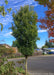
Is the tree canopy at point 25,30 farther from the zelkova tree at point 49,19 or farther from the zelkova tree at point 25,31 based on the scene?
the zelkova tree at point 49,19

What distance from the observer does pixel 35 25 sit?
7.88 metres

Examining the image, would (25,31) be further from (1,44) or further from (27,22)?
(1,44)

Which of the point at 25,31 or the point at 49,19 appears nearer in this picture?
the point at 49,19

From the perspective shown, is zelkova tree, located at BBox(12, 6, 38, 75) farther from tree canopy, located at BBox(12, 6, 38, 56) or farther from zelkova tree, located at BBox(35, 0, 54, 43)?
zelkova tree, located at BBox(35, 0, 54, 43)

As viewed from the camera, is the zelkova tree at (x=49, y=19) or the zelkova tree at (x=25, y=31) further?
the zelkova tree at (x=25, y=31)

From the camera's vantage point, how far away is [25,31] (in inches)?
304

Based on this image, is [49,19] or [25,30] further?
[25,30]

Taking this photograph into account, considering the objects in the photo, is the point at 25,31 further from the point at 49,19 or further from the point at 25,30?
Answer: the point at 49,19

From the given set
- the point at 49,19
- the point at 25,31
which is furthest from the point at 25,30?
the point at 49,19

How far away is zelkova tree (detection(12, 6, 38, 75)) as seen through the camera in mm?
7598

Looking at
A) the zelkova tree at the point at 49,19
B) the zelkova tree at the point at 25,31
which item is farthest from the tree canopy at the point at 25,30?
the zelkova tree at the point at 49,19

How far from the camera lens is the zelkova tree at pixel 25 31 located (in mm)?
7598

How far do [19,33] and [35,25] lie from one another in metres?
1.13

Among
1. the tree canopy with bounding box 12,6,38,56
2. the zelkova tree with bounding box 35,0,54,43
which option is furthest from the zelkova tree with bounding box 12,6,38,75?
the zelkova tree with bounding box 35,0,54,43
